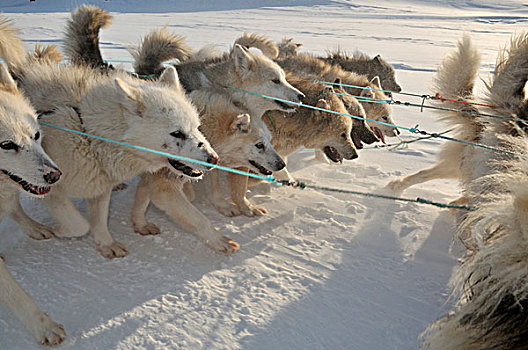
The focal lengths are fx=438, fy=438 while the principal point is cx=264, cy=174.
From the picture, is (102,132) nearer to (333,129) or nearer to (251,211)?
(251,211)

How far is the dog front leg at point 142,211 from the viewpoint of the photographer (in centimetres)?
294

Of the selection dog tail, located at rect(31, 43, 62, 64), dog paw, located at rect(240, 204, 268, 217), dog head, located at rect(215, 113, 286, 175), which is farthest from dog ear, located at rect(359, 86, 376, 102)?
dog tail, located at rect(31, 43, 62, 64)

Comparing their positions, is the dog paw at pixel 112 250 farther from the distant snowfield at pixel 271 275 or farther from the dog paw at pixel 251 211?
the dog paw at pixel 251 211

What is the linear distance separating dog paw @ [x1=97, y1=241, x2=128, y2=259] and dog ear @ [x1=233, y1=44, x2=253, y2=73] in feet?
5.90

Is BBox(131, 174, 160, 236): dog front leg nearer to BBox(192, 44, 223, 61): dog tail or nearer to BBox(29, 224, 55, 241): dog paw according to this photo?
BBox(29, 224, 55, 241): dog paw

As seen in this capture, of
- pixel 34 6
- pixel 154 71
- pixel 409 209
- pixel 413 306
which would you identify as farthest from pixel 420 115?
pixel 34 6

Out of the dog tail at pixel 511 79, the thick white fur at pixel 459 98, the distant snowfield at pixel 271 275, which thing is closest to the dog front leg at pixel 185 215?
the distant snowfield at pixel 271 275

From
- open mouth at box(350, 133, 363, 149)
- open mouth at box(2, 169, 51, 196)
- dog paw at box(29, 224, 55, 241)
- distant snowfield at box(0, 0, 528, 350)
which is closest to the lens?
open mouth at box(2, 169, 51, 196)

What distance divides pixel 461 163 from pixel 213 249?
1880 mm

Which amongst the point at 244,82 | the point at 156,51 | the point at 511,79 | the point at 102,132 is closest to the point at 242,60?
the point at 244,82

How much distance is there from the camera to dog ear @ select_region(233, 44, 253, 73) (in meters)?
3.63

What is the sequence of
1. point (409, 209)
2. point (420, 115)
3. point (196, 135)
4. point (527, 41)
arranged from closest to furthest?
point (196, 135) → point (527, 41) → point (409, 209) → point (420, 115)

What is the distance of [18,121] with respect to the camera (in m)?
1.98

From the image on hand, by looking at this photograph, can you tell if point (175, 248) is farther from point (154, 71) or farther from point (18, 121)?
point (154, 71)
